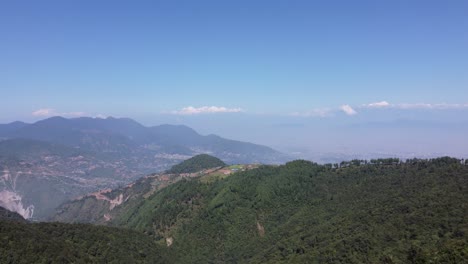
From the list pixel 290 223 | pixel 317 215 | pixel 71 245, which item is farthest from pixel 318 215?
pixel 71 245

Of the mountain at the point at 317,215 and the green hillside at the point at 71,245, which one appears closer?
the mountain at the point at 317,215

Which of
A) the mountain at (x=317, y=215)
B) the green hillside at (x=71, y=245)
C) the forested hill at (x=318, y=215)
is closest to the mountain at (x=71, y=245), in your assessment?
the green hillside at (x=71, y=245)

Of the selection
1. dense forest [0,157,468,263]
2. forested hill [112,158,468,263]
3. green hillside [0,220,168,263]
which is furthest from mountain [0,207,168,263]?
forested hill [112,158,468,263]

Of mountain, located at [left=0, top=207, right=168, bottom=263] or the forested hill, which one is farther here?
mountain, located at [left=0, top=207, right=168, bottom=263]

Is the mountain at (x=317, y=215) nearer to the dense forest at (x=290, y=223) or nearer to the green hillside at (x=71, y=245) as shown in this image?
the dense forest at (x=290, y=223)

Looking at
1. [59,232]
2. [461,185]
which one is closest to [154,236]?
[59,232]

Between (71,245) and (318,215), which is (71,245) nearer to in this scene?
(71,245)

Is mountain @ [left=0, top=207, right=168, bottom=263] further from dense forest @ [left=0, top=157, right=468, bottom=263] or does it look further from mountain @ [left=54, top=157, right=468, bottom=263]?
mountain @ [left=54, top=157, right=468, bottom=263]
